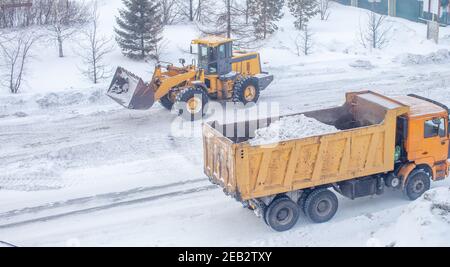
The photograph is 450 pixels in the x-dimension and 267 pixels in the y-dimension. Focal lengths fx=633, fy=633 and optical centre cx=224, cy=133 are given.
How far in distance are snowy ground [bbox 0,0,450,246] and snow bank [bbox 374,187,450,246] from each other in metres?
0.04

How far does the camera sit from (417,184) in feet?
43.8

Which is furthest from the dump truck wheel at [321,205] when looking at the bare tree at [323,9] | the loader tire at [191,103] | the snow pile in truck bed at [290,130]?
the bare tree at [323,9]

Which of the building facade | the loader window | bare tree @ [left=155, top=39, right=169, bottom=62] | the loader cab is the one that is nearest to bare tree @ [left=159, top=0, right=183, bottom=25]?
bare tree @ [left=155, top=39, right=169, bottom=62]

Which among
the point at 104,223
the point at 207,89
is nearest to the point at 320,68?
the point at 207,89

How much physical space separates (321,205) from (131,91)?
30.2ft

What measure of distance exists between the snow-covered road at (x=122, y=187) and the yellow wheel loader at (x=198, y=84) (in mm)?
852

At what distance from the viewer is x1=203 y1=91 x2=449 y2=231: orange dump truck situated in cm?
1153

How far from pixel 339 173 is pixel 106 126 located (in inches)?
376

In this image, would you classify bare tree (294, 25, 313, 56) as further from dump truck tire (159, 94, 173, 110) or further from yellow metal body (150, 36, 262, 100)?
dump truck tire (159, 94, 173, 110)

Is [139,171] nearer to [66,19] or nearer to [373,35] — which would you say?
[66,19]

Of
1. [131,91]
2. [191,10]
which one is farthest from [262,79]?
[191,10]

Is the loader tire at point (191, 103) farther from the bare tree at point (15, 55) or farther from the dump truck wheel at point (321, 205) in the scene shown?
the dump truck wheel at point (321, 205)

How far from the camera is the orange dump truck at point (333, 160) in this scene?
37.8ft

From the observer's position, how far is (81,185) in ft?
49.3
